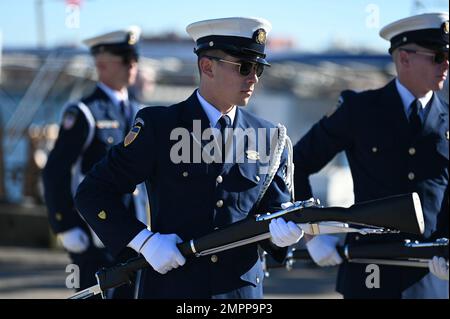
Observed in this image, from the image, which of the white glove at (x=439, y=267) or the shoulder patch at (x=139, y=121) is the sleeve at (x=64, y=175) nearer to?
the shoulder patch at (x=139, y=121)

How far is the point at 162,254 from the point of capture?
3.67 m

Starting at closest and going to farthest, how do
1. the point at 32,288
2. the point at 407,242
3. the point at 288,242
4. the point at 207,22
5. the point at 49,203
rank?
1. the point at 288,242
2. the point at 207,22
3. the point at 407,242
4. the point at 49,203
5. the point at 32,288

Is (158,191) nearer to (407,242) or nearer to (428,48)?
(407,242)

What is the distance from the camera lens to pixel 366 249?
456cm

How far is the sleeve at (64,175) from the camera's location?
552cm

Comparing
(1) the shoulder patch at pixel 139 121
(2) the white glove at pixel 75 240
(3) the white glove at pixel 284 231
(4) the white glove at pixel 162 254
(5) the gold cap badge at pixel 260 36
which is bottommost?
(2) the white glove at pixel 75 240

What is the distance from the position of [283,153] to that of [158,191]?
53 centimetres

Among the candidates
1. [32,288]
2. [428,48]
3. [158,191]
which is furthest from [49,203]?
[32,288]

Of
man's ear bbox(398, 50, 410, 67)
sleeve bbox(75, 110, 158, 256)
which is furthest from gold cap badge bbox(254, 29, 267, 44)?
man's ear bbox(398, 50, 410, 67)

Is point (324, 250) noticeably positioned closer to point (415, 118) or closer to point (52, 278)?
point (415, 118)

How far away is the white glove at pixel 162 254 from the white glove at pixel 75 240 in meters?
1.79

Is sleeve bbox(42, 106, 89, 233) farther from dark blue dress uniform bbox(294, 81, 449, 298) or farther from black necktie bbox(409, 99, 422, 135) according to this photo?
black necktie bbox(409, 99, 422, 135)

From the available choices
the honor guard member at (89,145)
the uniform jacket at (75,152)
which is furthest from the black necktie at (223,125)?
the uniform jacket at (75,152)

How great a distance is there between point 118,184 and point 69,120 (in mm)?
1882
